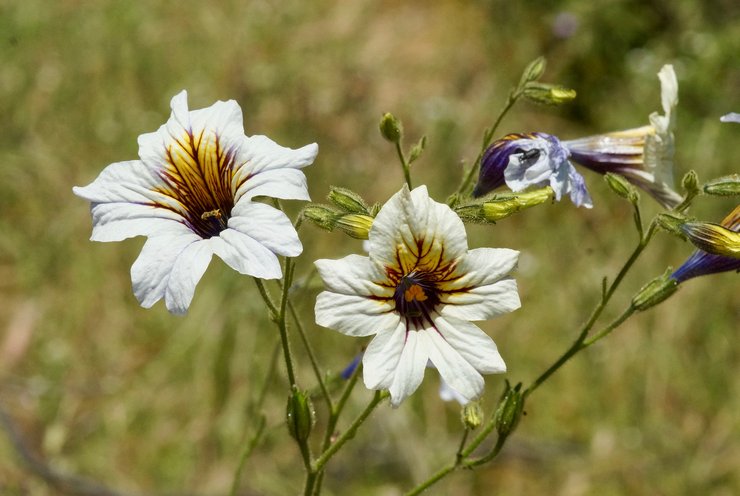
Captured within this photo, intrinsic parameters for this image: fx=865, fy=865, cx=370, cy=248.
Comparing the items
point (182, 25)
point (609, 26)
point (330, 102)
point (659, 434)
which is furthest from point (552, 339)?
point (182, 25)

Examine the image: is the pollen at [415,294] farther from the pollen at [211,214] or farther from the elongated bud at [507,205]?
Result: the pollen at [211,214]

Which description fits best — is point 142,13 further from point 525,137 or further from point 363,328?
point 363,328

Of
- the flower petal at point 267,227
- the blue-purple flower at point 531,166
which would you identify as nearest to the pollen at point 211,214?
Answer: the flower petal at point 267,227

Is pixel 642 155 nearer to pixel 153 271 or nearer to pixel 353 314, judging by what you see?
pixel 353 314

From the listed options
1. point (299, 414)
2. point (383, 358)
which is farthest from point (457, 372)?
point (299, 414)

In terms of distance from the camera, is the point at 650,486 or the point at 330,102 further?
the point at 330,102

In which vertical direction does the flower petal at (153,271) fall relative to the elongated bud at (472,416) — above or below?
above
